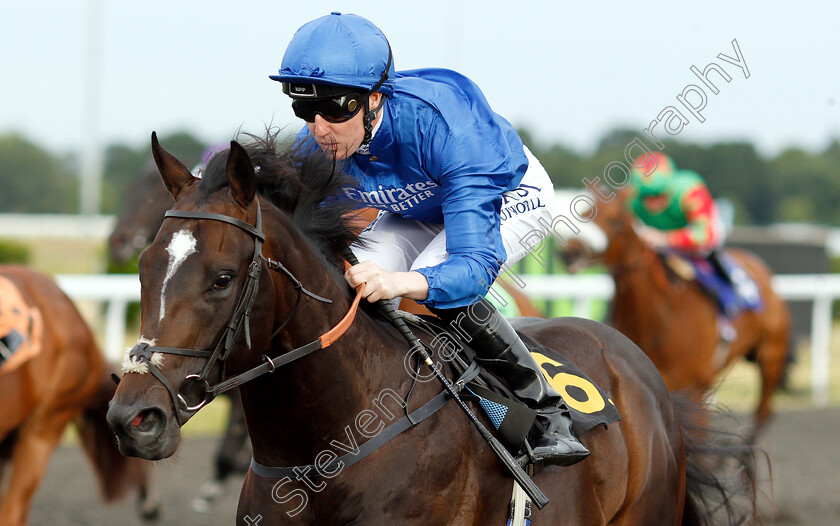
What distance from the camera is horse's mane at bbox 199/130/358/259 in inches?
91.5

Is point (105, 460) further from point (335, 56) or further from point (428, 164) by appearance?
point (335, 56)

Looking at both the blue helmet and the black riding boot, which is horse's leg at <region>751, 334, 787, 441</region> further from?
the blue helmet

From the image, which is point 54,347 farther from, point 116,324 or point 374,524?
point 374,524

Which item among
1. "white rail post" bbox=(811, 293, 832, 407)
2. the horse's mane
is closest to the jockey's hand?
the horse's mane

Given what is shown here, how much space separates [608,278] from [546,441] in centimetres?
719

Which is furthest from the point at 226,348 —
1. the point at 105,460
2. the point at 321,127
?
the point at 105,460

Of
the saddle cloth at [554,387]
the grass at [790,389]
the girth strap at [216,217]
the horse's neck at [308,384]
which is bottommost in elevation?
the grass at [790,389]

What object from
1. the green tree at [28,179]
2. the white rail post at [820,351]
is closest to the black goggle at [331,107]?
the white rail post at [820,351]

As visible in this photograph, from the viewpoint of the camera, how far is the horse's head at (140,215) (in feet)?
19.9

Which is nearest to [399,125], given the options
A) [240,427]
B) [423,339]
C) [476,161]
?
[476,161]

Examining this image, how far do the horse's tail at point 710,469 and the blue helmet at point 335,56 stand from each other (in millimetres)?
1921

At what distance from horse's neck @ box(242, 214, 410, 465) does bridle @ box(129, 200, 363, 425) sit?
4 cm

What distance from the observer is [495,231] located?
8.48 feet

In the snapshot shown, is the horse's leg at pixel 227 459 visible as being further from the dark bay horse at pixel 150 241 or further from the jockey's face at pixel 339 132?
the jockey's face at pixel 339 132
